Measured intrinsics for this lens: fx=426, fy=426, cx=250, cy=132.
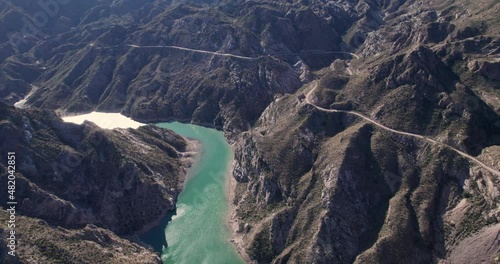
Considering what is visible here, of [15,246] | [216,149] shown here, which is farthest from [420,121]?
[15,246]

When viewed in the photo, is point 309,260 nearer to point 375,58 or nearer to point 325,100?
point 325,100

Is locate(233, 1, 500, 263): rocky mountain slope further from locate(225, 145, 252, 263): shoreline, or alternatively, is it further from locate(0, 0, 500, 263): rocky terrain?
locate(225, 145, 252, 263): shoreline

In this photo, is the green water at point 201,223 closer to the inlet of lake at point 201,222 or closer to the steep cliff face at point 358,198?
the inlet of lake at point 201,222

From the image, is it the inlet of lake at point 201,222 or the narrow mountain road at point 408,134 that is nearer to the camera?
the narrow mountain road at point 408,134

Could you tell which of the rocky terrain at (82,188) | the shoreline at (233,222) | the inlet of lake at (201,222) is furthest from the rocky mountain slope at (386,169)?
the rocky terrain at (82,188)

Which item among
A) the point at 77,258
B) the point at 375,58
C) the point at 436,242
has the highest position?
the point at 375,58

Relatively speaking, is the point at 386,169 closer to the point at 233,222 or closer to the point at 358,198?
the point at 358,198

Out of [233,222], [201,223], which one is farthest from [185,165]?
[233,222]
